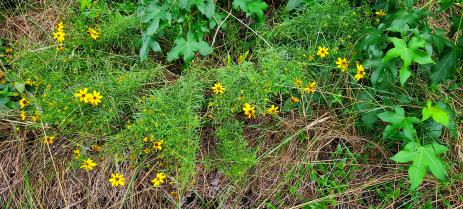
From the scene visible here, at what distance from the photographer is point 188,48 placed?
234 cm

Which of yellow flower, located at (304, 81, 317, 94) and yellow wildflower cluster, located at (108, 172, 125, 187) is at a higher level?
yellow flower, located at (304, 81, 317, 94)

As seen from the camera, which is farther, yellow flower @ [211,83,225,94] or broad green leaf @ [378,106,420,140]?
yellow flower @ [211,83,225,94]

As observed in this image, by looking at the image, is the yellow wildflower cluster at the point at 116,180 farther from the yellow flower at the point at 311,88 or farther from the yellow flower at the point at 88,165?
the yellow flower at the point at 311,88

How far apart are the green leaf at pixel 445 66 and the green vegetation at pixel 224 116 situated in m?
0.01

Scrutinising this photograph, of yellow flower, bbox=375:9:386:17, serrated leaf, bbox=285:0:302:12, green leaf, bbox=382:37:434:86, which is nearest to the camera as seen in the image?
green leaf, bbox=382:37:434:86

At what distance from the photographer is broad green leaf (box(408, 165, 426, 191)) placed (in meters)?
1.86

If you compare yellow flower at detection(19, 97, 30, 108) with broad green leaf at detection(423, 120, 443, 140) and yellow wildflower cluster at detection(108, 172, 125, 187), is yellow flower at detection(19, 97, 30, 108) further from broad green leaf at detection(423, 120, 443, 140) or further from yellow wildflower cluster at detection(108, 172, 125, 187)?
broad green leaf at detection(423, 120, 443, 140)

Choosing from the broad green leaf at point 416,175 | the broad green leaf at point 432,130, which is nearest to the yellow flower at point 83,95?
the broad green leaf at point 416,175

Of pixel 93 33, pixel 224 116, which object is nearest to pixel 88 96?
pixel 93 33

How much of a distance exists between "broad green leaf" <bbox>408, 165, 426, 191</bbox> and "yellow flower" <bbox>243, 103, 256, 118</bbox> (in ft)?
2.45

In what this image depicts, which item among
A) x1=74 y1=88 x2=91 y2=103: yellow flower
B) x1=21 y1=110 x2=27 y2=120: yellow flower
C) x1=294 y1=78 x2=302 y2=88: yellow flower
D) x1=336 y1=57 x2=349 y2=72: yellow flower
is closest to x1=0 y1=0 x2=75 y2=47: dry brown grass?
x1=21 y1=110 x2=27 y2=120: yellow flower

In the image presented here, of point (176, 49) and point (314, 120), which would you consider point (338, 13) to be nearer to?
point (314, 120)

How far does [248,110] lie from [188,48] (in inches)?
18.4

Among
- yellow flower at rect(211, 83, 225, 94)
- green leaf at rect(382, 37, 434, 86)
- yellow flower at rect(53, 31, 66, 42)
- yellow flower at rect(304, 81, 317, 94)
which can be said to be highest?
green leaf at rect(382, 37, 434, 86)
